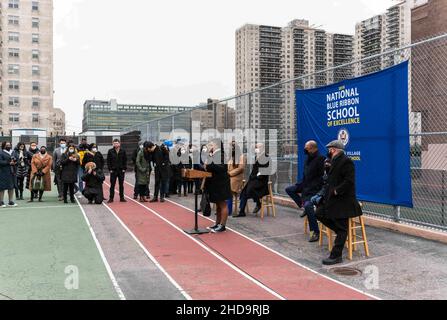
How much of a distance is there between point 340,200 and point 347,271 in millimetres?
1080

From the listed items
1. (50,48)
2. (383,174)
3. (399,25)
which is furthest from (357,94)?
(50,48)

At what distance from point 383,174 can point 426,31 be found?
3965 centimetres

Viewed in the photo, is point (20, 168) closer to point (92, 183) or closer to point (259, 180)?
point (92, 183)

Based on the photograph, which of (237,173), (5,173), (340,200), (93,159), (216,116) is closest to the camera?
(340,200)

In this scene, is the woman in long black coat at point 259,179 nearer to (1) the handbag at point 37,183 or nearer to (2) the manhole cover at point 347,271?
(2) the manhole cover at point 347,271

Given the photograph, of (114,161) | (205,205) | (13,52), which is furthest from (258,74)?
(13,52)

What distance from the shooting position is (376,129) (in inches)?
336

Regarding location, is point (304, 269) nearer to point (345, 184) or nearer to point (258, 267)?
point (258, 267)

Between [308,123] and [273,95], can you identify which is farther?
[273,95]

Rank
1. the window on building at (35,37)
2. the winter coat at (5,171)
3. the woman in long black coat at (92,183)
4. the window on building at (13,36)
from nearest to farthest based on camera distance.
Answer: the winter coat at (5,171), the woman in long black coat at (92,183), the window on building at (13,36), the window on building at (35,37)

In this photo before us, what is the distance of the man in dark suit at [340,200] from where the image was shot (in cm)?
645

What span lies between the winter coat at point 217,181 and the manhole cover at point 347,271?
3.08 metres

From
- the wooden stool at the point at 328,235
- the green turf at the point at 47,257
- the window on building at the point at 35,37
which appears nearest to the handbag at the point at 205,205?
the green turf at the point at 47,257

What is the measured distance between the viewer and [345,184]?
6.42 m
